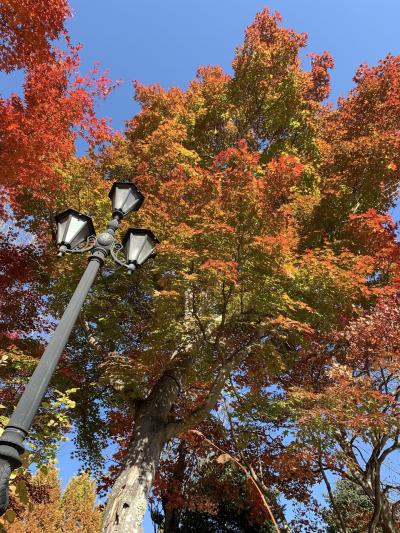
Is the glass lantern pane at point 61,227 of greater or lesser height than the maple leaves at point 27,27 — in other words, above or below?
below

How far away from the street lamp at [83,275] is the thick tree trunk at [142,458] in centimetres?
442

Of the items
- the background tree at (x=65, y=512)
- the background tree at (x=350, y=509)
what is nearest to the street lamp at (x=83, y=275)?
the background tree at (x=350, y=509)

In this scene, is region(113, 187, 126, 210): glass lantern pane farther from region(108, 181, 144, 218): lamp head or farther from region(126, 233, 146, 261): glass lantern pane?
region(126, 233, 146, 261): glass lantern pane

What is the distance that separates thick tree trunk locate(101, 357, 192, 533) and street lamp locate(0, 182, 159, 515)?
442 cm

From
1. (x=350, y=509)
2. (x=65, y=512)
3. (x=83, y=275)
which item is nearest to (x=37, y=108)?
(x=83, y=275)

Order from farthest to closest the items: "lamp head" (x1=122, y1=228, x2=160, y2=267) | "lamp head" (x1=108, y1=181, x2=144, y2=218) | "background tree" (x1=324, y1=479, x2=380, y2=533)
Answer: "background tree" (x1=324, y1=479, x2=380, y2=533) → "lamp head" (x1=108, y1=181, x2=144, y2=218) → "lamp head" (x1=122, y1=228, x2=160, y2=267)

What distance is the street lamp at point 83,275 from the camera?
234cm

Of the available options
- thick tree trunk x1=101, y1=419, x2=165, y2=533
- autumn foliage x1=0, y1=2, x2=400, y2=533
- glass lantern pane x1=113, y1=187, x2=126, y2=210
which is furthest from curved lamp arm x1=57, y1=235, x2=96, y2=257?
thick tree trunk x1=101, y1=419, x2=165, y2=533

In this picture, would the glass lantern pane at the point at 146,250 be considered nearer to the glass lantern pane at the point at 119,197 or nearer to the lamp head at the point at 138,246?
the lamp head at the point at 138,246

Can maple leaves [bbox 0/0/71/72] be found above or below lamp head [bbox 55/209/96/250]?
above

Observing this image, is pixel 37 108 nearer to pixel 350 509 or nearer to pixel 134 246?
pixel 134 246

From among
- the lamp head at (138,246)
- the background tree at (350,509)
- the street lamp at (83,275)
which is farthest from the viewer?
the background tree at (350,509)

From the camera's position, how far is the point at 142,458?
7.13 metres

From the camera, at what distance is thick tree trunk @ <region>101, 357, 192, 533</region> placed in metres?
6.32
